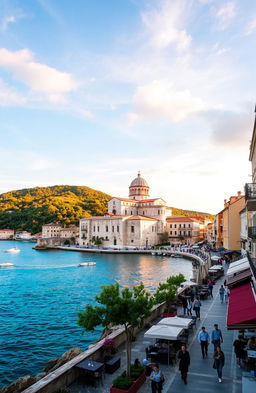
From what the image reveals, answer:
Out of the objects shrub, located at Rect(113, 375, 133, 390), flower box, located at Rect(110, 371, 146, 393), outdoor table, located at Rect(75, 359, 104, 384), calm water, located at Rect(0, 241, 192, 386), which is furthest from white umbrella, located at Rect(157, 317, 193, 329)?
calm water, located at Rect(0, 241, 192, 386)

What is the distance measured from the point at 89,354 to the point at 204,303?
34.4 feet

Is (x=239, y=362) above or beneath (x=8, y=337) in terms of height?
above

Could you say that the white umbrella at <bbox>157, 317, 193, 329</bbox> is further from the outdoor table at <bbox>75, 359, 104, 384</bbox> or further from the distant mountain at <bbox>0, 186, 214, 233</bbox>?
the distant mountain at <bbox>0, 186, 214, 233</bbox>

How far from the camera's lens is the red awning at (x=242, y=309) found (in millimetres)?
8656

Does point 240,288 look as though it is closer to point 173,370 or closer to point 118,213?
point 173,370

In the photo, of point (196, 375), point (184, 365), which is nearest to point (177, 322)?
point (196, 375)

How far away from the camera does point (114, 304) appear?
330 inches

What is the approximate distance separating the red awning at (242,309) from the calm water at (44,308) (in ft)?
26.9

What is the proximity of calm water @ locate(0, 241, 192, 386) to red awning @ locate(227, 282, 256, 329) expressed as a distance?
8.19m

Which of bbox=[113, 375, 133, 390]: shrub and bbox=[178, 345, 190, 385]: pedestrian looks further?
bbox=[178, 345, 190, 385]: pedestrian

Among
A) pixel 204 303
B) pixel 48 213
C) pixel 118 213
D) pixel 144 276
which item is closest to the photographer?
pixel 204 303

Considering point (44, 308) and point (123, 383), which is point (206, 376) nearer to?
Result: point (123, 383)

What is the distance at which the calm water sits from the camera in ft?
47.2

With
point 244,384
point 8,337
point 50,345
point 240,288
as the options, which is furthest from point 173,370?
point 8,337
